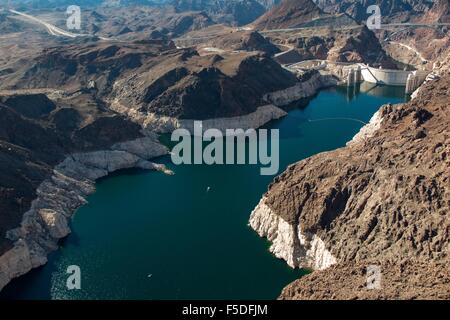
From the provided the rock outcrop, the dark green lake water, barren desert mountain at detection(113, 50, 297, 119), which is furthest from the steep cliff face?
barren desert mountain at detection(113, 50, 297, 119)

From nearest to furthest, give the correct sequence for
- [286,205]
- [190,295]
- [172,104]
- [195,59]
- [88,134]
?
[190,295], [286,205], [88,134], [172,104], [195,59]

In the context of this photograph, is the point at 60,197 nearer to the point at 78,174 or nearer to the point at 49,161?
the point at 78,174

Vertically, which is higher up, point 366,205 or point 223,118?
point 223,118

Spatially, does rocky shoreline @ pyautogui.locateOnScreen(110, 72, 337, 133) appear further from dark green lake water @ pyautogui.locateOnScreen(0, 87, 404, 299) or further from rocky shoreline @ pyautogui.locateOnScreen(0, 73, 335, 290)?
dark green lake water @ pyautogui.locateOnScreen(0, 87, 404, 299)

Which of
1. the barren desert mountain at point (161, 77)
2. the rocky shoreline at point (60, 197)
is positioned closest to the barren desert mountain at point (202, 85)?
the barren desert mountain at point (161, 77)


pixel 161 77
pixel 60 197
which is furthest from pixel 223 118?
pixel 60 197
